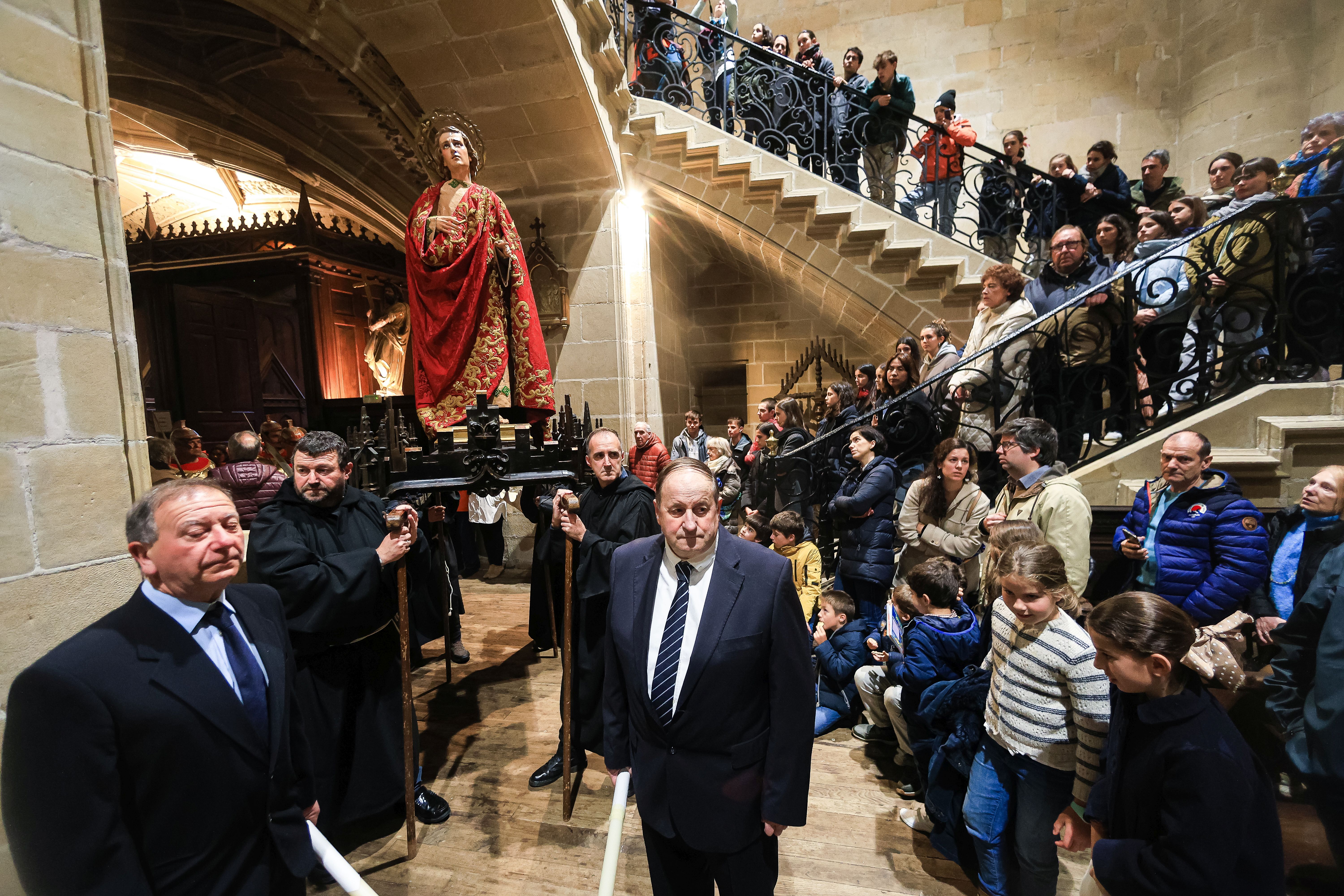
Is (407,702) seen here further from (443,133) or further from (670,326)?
(670,326)

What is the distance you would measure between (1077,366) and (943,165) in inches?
141

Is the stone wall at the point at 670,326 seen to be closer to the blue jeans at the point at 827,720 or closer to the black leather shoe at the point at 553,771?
the blue jeans at the point at 827,720

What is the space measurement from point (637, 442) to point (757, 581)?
4019 millimetres

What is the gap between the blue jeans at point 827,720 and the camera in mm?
3256

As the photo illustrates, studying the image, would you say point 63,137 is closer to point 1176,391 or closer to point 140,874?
point 140,874

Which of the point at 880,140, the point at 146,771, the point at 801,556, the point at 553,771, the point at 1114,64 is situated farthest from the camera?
the point at 1114,64

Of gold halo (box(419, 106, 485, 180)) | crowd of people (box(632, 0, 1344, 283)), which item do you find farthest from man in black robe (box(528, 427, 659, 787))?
crowd of people (box(632, 0, 1344, 283))

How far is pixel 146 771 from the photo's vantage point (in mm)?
1232

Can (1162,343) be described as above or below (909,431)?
above

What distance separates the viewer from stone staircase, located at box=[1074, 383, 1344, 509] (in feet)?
10.5

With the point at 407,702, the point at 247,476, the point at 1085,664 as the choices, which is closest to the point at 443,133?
the point at 247,476

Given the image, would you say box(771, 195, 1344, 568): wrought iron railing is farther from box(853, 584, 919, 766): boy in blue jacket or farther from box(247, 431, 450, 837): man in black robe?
box(247, 431, 450, 837): man in black robe

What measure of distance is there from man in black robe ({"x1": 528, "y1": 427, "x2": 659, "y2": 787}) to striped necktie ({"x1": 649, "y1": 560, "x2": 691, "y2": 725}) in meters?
1.05

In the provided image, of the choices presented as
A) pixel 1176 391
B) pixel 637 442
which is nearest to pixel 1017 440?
pixel 1176 391
